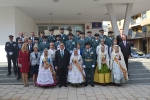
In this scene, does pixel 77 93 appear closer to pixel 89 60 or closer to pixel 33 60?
pixel 89 60

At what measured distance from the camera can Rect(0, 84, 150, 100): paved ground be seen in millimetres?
5484

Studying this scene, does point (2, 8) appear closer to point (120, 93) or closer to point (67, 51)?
point (67, 51)

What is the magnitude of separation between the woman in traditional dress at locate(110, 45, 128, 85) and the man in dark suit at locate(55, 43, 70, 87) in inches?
68.4

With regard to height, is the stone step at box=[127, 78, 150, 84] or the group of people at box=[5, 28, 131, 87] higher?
the group of people at box=[5, 28, 131, 87]

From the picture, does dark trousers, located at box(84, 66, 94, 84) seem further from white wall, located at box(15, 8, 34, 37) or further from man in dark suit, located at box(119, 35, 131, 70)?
white wall, located at box(15, 8, 34, 37)

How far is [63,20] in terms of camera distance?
1545cm

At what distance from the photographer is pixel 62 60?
6742 mm

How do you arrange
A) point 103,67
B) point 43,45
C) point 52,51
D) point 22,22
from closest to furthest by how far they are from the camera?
point 103,67
point 52,51
point 43,45
point 22,22

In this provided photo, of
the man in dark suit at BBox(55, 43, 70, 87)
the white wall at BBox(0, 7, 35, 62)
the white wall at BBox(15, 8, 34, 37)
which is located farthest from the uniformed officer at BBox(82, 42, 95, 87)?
the white wall at BBox(15, 8, 34, 37)

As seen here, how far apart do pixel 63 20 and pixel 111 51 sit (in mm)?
8995

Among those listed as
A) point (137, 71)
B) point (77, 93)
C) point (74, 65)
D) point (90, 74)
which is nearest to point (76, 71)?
point (74, 65)

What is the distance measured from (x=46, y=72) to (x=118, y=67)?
272 centimetres

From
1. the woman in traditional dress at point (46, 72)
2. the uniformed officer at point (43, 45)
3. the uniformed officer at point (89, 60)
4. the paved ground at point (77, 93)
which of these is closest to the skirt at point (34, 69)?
→ the woman in traditional dress at point (46, 72)

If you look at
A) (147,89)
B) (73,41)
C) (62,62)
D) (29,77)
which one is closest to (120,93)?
(147,89)
